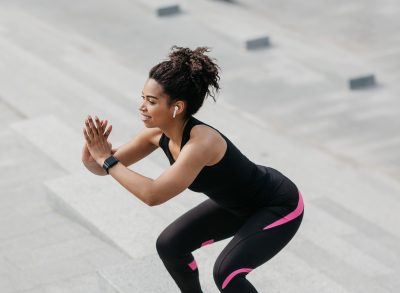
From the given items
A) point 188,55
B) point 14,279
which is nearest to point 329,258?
point 14,279

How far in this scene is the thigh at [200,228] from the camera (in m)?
5.71

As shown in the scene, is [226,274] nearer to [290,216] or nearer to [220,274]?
[220,274]

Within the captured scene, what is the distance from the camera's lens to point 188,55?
5.37m

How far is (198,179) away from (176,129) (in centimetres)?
31

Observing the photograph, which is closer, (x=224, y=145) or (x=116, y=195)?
(x=224, y=145)

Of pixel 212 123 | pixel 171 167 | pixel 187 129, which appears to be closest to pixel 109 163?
pixel 171 167

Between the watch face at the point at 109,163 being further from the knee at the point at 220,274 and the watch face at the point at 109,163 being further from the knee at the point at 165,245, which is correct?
the knee at the point at 220,274

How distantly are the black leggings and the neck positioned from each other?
0.58m

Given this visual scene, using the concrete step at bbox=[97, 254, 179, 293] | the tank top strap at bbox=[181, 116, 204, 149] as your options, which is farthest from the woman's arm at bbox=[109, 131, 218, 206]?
the concrete step at bbox=[97, 254, 179, 293]

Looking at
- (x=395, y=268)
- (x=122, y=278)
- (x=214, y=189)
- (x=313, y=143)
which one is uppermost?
(x=214, y=189)

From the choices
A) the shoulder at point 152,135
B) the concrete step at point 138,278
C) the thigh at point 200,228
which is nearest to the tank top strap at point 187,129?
the shoulder at point 152,135

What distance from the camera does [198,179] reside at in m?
5.39

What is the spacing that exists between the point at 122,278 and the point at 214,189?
1.49 metres

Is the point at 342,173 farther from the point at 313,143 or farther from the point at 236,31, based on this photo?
the point at 236,31
